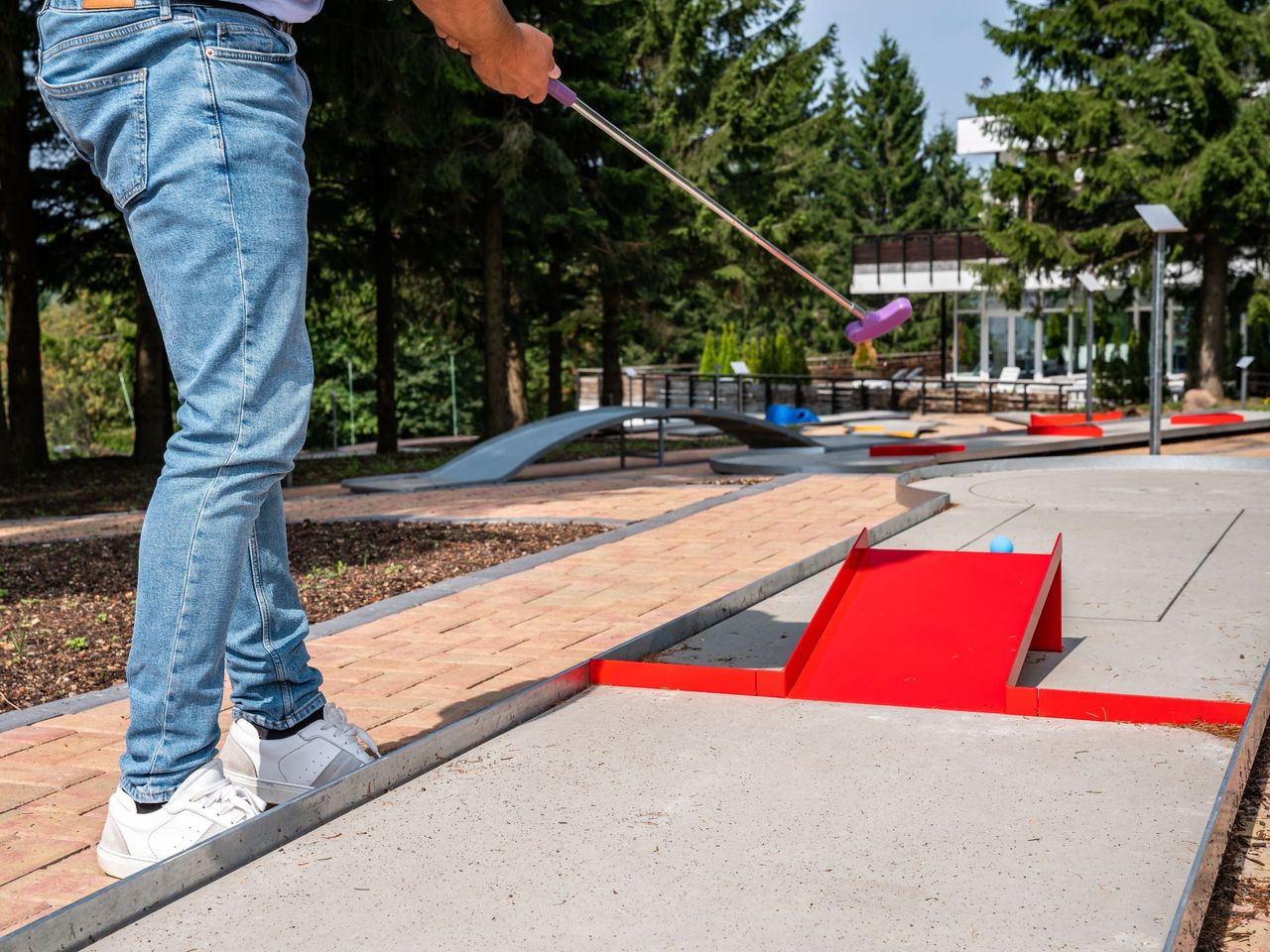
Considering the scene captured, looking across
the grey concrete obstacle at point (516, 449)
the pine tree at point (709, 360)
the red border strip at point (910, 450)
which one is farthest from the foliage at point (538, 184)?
the red border strip at point (910, 450)

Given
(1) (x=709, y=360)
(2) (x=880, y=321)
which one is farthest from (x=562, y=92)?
(1) (x=709, y=360)

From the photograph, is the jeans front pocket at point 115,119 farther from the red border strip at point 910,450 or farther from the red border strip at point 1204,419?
the red border strip at point 1204,419

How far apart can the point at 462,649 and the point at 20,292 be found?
43.7 feet

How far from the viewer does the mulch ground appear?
4160 millimetres

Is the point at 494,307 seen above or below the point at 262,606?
above

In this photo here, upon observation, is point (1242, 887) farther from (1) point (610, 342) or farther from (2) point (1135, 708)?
(1) point (610, 342)

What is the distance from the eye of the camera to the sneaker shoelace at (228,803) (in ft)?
6.89

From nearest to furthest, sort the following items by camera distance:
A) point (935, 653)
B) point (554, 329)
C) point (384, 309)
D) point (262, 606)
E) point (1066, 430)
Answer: point (262, 606), point (935, 653), point (1066, 430), point (384, 309), point (554, 329)

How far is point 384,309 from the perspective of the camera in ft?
60.0

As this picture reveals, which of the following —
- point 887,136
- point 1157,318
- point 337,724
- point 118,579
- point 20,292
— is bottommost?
point 118,579

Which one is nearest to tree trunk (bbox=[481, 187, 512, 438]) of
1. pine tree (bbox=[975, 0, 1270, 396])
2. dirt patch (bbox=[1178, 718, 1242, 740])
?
pine tree (bbox=[975, 0, 1270, 396])

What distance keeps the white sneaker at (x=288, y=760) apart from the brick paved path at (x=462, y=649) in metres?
0.30

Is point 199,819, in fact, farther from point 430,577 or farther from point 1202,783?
point 430,577

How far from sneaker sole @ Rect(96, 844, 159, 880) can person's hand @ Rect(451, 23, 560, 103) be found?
59.9 inches
